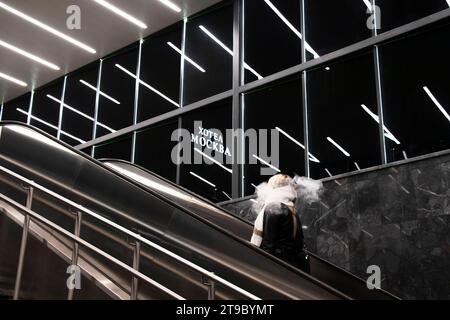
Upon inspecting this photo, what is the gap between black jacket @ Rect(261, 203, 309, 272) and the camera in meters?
5.40

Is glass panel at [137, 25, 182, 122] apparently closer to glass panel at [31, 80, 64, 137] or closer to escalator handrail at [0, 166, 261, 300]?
glass panel at [31, 80, 64, 137]

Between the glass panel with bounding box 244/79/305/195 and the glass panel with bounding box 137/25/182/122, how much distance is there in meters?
2.51

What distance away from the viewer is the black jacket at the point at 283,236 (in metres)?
5.40

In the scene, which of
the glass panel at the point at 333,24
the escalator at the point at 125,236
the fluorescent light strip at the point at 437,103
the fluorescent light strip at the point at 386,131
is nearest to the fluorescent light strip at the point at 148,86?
the glass panel at the point at 333,24

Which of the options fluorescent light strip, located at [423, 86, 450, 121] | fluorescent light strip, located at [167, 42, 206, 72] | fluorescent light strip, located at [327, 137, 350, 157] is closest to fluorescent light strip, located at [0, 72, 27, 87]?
fluorescent light strip, located at [167, 42, 206, 72]

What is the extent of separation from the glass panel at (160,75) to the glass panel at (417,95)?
18.1 ft

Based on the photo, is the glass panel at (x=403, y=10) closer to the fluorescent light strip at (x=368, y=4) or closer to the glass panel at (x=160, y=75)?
the fluorescent light strip at (x=368, y=4)

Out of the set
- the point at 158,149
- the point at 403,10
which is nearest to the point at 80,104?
the point at 158,149

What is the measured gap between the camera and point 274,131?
1133 centimetres

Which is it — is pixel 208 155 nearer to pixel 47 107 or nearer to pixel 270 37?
pixel 270 37

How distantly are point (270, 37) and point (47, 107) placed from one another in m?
8.21

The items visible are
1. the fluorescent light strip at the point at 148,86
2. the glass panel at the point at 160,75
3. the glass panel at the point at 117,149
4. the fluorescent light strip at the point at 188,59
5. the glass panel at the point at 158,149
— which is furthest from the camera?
the glass panel at the point at 117,149

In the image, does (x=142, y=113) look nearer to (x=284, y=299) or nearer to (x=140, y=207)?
(x=140, y=207)
